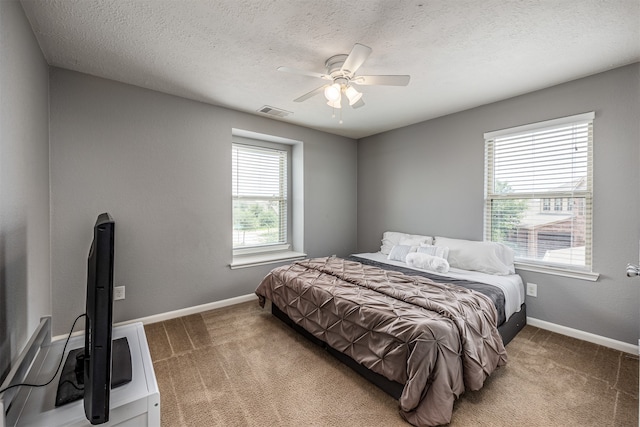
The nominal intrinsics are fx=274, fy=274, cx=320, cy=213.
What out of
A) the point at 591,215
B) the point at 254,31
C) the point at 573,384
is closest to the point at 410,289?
the point at 573,384

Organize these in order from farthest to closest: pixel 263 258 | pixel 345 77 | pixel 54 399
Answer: pixel 263 258
pixel 345 77
pixel 54 399

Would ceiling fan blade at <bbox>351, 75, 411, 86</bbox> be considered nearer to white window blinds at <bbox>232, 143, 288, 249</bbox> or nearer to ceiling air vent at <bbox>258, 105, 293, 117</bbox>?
ceiling air vent at <bbox>258, 105, 293, 117</bbox>

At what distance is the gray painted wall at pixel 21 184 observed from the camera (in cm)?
132

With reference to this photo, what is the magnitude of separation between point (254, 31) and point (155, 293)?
268 cm

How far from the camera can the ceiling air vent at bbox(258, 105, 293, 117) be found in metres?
3.38

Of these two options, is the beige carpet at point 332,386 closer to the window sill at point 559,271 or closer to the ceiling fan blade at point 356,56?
the window sill at point 559,271

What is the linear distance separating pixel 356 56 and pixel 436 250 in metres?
2.34

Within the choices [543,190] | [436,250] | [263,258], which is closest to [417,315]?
[436,250]

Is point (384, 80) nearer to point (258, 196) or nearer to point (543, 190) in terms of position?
point (543, 190)

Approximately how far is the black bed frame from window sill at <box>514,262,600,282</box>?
15.4 inches

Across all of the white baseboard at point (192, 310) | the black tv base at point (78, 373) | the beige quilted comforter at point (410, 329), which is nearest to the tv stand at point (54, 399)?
the black tv base at point (78, 373)

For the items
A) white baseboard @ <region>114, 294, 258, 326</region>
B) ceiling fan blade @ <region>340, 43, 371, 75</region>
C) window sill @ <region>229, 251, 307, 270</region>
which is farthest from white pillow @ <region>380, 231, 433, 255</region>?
ceiling fan blade @ <region>340, 43, 371, 75</region>

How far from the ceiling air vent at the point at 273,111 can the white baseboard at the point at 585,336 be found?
12.1 ft

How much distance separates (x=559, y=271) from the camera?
8.97ft
